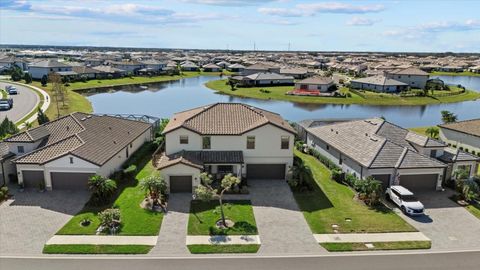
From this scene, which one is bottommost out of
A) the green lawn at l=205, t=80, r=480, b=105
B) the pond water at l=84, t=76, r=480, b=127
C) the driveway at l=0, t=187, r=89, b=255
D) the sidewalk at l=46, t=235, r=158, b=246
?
the pond water at l=84, t=76, r=480, b=127

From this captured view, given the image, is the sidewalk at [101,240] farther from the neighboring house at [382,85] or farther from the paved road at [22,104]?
the neighboring house at [382,85]

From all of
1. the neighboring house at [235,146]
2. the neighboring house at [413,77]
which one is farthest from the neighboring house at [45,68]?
the neighboring house at [413,77]

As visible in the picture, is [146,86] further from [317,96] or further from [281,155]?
[281,155]

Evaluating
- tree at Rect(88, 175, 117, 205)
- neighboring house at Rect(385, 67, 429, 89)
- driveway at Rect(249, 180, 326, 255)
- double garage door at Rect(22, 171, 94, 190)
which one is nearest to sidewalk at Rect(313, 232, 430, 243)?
driveway at Rect(249, 180, 326, 255)

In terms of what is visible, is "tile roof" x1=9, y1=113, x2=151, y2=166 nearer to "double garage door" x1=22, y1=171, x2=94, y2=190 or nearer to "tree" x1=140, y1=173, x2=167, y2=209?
"double garage door" x1=22, y1=171, x2=94, y2=190

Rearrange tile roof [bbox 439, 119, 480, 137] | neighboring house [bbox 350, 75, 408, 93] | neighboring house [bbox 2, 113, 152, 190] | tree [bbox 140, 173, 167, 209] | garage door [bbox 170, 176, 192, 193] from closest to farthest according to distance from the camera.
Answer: tree [bbox 140, 173, 167, 209], neighboring house [bbox 2, 113, 152, 190], garage door [bbox 170, 176, 192, 193], tile roof [bbox 439, 119, 480, 137], neighboring house [bbox 350, 75, 408, 93]

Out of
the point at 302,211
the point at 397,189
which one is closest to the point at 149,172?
the point at 302,211
